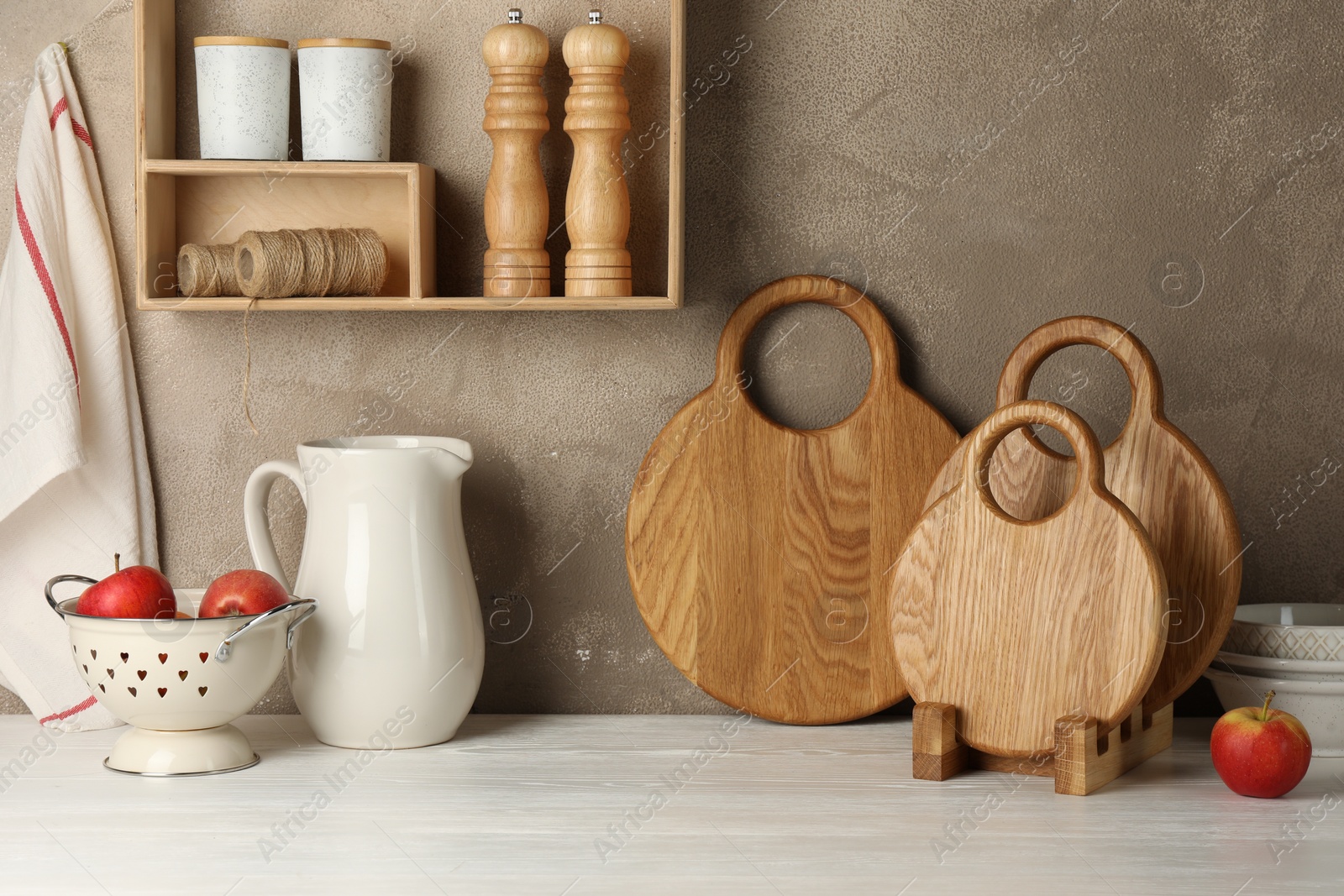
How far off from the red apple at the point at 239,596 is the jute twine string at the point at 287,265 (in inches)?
A: 10.6

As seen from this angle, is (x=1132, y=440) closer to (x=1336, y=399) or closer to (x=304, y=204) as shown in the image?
(x=1336, y=399)

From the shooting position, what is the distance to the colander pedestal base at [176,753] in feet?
3.64

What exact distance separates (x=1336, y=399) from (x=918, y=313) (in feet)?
1.46

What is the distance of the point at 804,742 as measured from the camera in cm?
123

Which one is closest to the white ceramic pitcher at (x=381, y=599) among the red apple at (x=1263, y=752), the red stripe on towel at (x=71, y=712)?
the red stripe on towel at (x=71, y=712)

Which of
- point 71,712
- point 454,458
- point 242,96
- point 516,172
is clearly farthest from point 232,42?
point 71,712

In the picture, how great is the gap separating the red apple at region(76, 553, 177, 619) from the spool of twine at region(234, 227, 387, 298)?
281mm

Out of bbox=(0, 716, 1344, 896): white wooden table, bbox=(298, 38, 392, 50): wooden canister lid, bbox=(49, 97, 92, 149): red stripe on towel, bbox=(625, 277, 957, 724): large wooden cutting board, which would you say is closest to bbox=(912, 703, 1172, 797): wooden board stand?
bbox=(0, 716, 1344, 896): white wooden table

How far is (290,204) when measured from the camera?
128cm

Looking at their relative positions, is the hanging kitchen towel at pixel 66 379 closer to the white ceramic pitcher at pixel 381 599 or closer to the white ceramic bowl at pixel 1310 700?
the white ceramic pitcher at pixel 381 599

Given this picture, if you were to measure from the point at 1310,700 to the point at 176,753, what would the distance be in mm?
1031

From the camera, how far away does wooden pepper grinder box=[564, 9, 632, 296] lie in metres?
1.18

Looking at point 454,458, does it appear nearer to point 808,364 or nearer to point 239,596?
point 239,596

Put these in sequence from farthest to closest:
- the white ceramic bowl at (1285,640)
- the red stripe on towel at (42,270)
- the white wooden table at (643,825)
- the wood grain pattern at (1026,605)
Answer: the red stripe on towel at (42,270)
the white ceramic bowl at (1285,640)
the wood grain pattern at (1026,605)
the white wooden table at (643,825)
